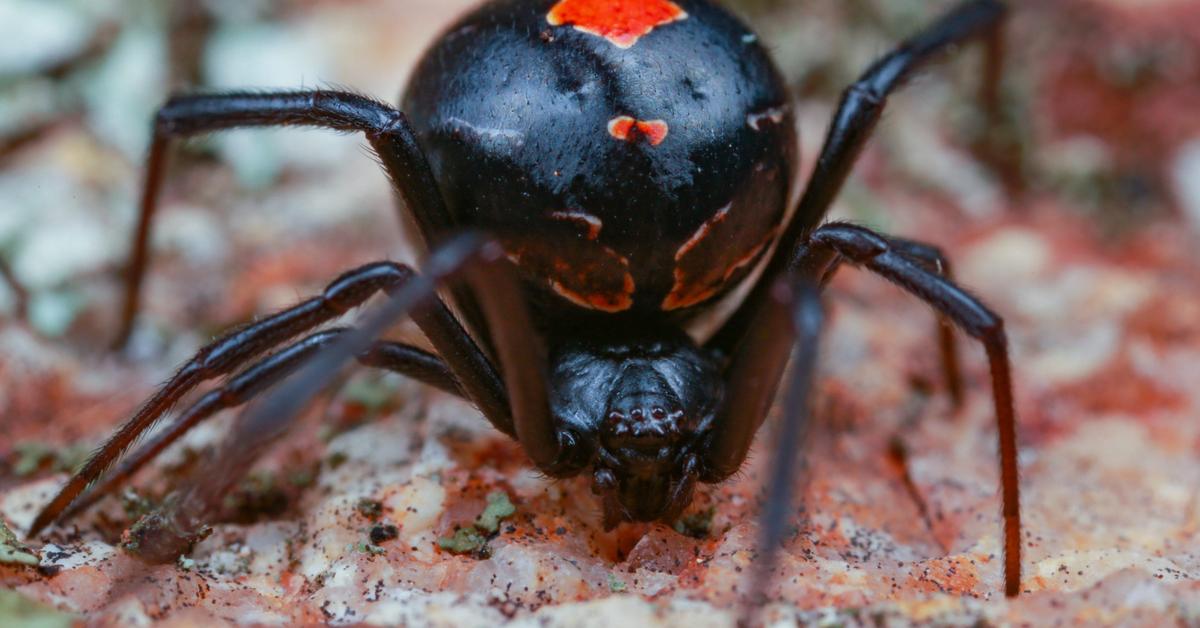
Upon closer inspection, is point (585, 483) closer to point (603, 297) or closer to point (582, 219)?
point (603, 297)

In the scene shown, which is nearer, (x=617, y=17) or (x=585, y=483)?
(x=617, y=17)

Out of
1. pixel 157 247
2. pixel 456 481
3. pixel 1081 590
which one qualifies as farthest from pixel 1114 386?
pixel 157 247

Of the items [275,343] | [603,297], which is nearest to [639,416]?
[603,297]

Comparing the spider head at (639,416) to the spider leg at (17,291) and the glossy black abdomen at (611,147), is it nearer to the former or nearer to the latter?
the glossy black abdomen at (611,147)

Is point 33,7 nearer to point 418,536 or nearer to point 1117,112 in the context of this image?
point 418,536

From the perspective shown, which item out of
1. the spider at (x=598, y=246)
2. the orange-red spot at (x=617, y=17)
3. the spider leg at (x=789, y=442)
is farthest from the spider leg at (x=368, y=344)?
the orange-red spot at (x=617, y=17)
